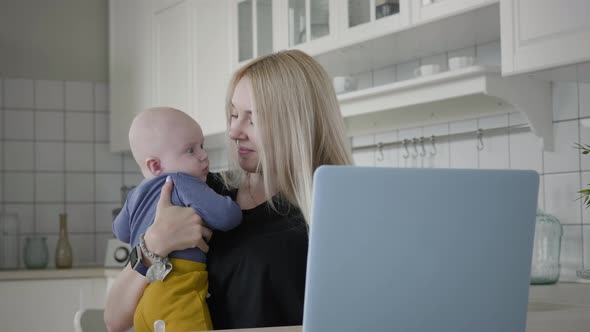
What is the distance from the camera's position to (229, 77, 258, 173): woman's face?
1623mm

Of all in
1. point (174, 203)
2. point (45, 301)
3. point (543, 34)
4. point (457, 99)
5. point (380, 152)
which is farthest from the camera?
point (45, 301)

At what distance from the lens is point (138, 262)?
149cm

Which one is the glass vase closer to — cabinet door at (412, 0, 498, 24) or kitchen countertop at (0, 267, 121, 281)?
kitchen countertop at (0, 267, 121, 281)

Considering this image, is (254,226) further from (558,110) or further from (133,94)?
(133,94)

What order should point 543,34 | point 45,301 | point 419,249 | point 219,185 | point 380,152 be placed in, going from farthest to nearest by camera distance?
point 45,301 < point 380,152 < point 543,34 < point 219,185 < point 419,249

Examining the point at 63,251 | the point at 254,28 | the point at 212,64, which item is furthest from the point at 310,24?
the point at 63,251

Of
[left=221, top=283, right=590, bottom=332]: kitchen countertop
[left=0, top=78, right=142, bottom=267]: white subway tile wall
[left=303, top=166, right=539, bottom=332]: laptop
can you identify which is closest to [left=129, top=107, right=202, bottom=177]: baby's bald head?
[left=221, top=283, right=590, bottom=332]: kitchen countertop

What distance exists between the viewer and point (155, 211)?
1.59 metres

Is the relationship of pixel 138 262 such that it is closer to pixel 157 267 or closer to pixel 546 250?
pixel 157 267

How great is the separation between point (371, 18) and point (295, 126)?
1.09 meters

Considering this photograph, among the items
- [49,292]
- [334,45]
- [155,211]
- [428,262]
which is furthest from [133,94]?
[428,262]

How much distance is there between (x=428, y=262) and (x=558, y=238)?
1.59 metres

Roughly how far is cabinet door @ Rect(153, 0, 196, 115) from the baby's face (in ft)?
6.74

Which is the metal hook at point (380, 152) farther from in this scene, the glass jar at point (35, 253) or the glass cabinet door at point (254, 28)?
the glass jar at point (35, 253)
